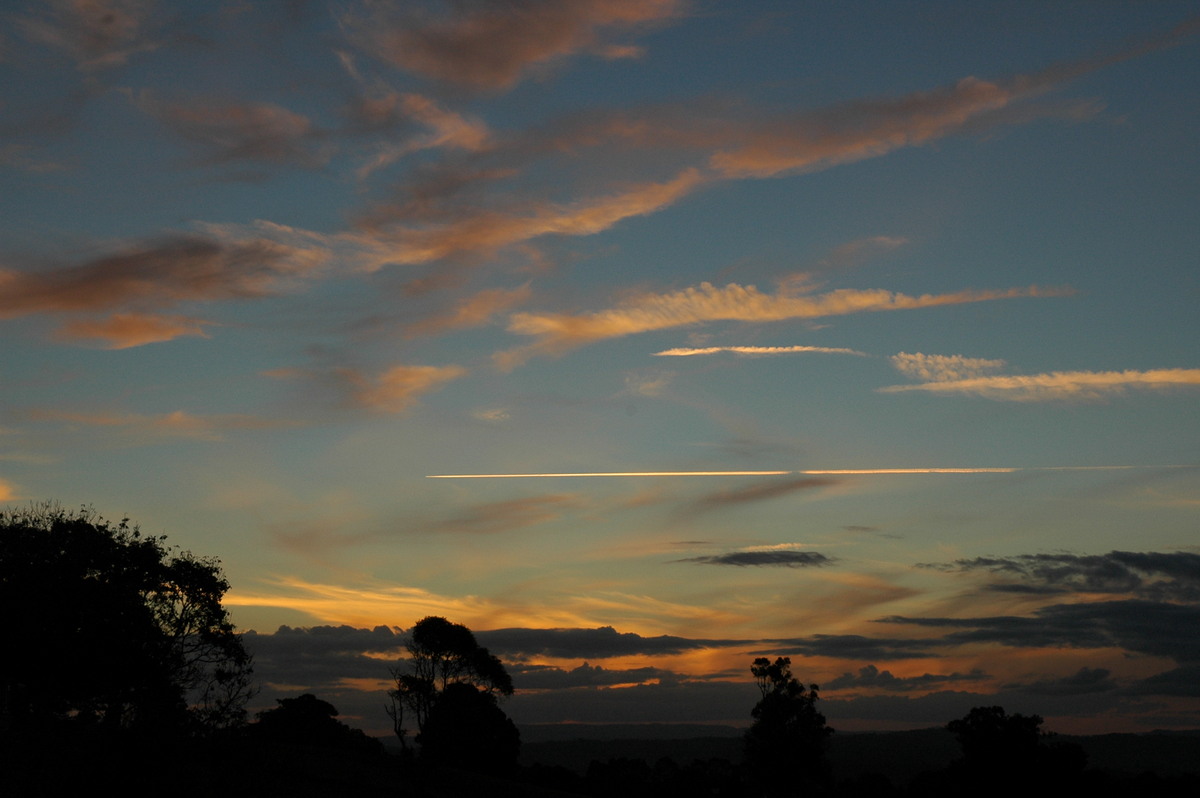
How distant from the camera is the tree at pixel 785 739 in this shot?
108125 millimetres

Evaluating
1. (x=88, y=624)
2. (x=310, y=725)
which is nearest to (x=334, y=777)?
(x=88, y=624)

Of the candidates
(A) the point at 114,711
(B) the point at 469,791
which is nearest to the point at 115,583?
(A) the point at 114,711

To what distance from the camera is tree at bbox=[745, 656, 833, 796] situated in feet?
355

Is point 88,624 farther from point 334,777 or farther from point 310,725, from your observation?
point 310,725

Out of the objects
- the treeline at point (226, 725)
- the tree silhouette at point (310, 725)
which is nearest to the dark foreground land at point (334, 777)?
the treeline at point (226, 725)

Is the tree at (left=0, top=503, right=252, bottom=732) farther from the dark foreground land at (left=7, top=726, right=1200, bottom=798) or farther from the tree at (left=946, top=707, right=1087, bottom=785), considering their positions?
the tree at (left=946, top=707, right=1087, bottom=785)

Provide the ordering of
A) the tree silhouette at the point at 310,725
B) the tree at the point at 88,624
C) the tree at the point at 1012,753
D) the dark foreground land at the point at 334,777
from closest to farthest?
the dark foreground land at the point at 334,777
the tree at the point at 88,624
the tree at the point at 1012,753
the tree silhouette at the point at 310,725

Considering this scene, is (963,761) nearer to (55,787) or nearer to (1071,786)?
(1071,786)

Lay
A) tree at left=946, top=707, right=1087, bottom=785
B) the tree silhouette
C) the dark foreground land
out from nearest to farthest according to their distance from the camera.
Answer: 1. the dark foreground land
2. tree at left=946, top=707, right=1087, bottom=785
3. the tree silhouette

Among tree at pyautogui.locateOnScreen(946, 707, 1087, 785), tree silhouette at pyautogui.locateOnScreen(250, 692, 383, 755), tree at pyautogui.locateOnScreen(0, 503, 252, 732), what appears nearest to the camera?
tree at pyautogui.locateOnScreen(0, 503, 252, 732)

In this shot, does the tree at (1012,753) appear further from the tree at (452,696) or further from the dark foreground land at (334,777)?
the tree at (452,696)

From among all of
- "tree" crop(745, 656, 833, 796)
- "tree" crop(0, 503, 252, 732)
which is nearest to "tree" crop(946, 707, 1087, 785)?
"tree" crop(745, 656, 833, 796)

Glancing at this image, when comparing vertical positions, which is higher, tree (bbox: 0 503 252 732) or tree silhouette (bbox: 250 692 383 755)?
tree (bbox: 0 503 252 732)

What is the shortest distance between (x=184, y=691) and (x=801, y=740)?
78.2 m
